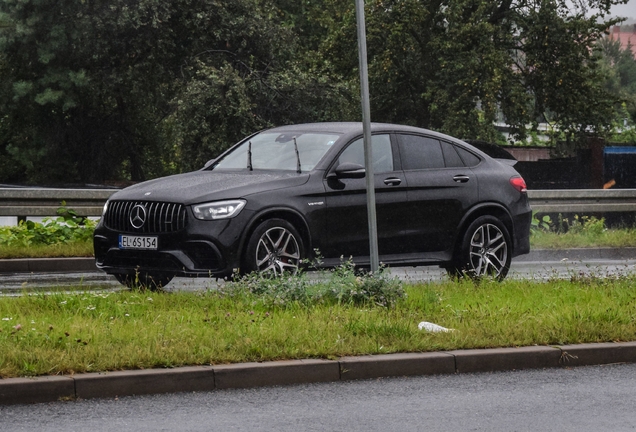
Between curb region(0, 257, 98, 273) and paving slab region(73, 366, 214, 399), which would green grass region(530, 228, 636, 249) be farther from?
paving slab region(73, 366, 214, 399)

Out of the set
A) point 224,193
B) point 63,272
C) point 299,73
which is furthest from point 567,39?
point 224,193

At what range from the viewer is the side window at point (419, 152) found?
37.3ft

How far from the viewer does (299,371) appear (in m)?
6.66

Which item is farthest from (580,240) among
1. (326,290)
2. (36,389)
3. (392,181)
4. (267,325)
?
(36,389)

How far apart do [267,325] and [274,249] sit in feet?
8.38

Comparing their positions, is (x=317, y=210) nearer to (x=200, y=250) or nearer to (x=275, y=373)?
(x=200, y=250)

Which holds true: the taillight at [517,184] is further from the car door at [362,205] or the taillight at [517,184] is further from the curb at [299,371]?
the curb at [299,371]

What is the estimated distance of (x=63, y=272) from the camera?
45.7ft

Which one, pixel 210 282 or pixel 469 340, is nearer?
pixel 469 340

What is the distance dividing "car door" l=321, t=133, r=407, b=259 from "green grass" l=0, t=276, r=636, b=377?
95 centimetres

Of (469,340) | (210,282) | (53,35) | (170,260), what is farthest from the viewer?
(53,35)

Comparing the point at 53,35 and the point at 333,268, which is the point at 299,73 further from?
the point at 333,268

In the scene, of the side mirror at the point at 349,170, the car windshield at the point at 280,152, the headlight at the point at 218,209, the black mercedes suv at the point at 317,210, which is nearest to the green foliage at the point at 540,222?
the black mercedes suv at the point at 317,210

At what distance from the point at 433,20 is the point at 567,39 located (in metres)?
5.40
